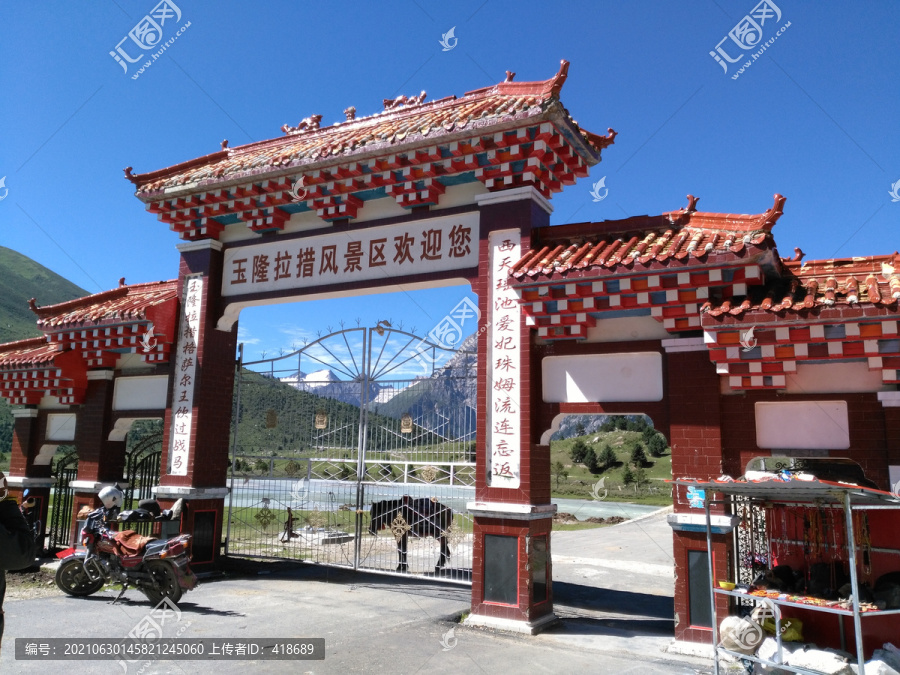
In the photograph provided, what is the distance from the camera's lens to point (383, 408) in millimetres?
9031

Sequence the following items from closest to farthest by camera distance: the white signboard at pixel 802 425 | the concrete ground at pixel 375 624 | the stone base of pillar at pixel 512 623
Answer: the concrete ground at pixel 375 624 < the white signboard at pixel 802 425 < the stone base of pillar at pixel 512 623

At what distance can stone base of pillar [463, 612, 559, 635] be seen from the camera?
20.8 feet

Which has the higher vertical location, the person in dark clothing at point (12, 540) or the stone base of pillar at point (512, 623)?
the person in dark clothing at point (12, 540)

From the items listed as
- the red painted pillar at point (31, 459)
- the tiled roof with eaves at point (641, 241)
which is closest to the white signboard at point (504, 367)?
the tiled roof with eaves at point (641, 241)

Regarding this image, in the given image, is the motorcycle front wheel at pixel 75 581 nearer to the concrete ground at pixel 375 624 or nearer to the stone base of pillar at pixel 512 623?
the concrete ground at pixel 375 624

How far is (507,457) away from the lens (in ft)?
22.5

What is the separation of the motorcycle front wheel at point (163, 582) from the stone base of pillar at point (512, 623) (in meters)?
3.21

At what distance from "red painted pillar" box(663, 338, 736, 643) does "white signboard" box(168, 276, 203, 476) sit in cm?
652

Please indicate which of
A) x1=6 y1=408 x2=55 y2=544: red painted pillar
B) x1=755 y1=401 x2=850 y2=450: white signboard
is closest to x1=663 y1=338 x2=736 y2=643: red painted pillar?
x1=755 y1=401 x2=850 y2=450: white signboard

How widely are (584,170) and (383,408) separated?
161 inches

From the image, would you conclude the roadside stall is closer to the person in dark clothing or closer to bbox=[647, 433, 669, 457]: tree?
the person in dark clothing

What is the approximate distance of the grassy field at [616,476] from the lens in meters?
34.4

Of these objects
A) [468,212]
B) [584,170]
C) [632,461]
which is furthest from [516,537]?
[632,461]

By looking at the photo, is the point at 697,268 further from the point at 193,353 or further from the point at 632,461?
the point at 632,461
